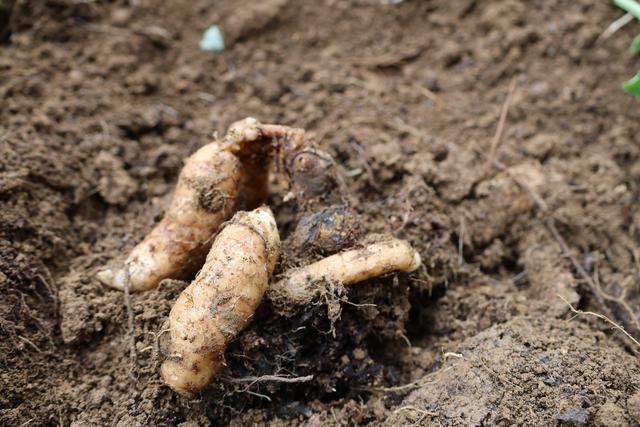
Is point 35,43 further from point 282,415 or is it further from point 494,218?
point 494,218

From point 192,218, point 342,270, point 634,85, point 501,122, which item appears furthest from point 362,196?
point 634,85

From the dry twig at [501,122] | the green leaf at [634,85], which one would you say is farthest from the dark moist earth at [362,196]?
the green leaf at [634,85]

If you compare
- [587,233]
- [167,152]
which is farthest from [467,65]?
[167,152]

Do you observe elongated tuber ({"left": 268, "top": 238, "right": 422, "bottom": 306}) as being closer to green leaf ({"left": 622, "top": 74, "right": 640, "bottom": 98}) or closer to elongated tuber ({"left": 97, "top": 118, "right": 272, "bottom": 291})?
elongated tuber ({"left": 97, "top": 118, "right": 272, "bottom": 291})

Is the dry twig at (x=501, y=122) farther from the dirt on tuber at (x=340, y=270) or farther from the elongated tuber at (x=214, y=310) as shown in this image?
the elongated tuber at (x=214, y=310)

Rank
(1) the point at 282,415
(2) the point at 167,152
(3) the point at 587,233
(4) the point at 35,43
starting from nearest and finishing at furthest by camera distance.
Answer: (1) the point at 282,415, (3) the point at 587,233, (2) the point at 167,152, (4) the point at 35,43

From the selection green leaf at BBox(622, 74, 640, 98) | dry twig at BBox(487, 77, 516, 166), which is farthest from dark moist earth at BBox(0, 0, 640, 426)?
green leaf at BBox(622, 74, 640, 98)
